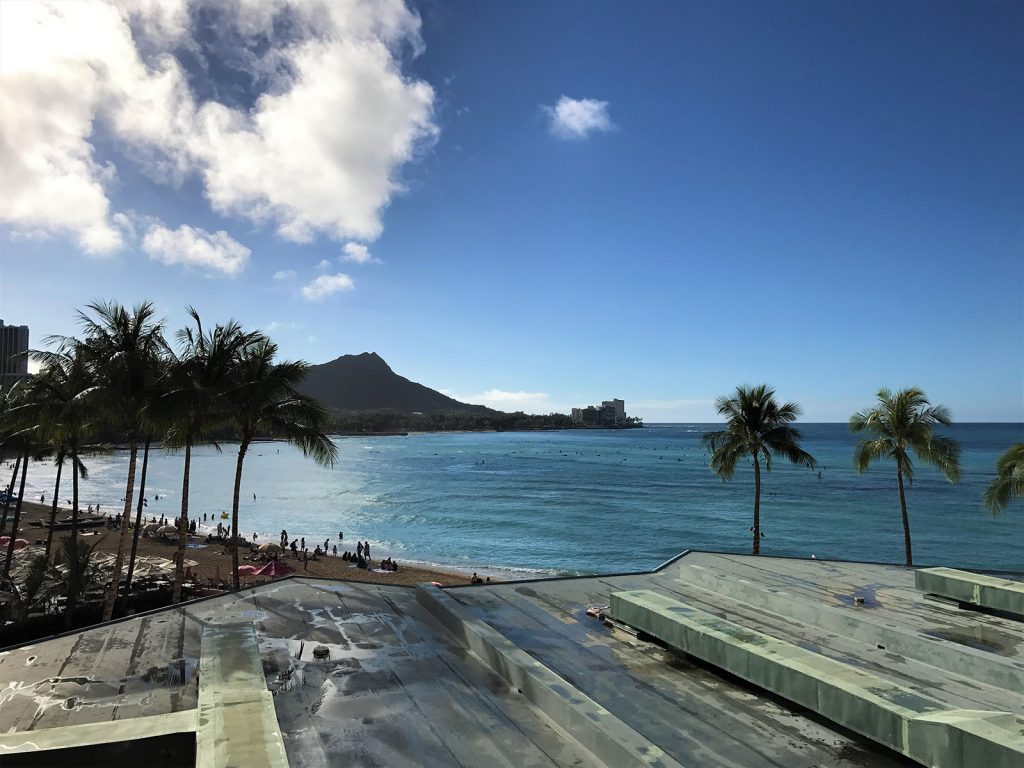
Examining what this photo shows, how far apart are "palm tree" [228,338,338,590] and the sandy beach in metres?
13.2

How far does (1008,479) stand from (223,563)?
4719 centimetres

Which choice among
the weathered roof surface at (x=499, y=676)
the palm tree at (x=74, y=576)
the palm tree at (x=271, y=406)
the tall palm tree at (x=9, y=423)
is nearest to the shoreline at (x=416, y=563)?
the palm tree at (x=271, y=406)

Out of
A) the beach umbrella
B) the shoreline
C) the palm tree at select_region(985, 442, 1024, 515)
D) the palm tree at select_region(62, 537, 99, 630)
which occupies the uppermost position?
the palm tree at select_region(985, 442, 1024, 515)

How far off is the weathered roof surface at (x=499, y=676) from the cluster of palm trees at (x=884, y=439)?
1314 cm

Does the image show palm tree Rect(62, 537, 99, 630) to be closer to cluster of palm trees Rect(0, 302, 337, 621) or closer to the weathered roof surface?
cluster of palm trees Rect(0, 302, 337, 621)

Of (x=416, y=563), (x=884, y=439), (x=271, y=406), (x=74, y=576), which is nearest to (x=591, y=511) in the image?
(x=416, y=563)

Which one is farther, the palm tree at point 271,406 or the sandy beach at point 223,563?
the sandy beach at point 223,563

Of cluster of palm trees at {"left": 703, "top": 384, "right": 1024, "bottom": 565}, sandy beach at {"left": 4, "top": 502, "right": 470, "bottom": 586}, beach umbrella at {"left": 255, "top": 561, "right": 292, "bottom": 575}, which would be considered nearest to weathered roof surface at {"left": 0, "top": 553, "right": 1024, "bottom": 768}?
cluster of palm trees at {"left": 703, "top": 384, "right": 1024, "bottom": 565}

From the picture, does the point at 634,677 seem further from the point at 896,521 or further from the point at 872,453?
the point at 896,521

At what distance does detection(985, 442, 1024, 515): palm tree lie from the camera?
22.7 m

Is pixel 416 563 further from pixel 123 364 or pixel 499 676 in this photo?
pixel 499 676

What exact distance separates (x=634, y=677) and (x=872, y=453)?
66.6 feet

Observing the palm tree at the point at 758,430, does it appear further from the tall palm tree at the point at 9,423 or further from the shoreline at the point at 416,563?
the tall palm tree at the point at 9,423

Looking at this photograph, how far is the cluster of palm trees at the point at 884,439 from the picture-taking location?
23594 millimetres
